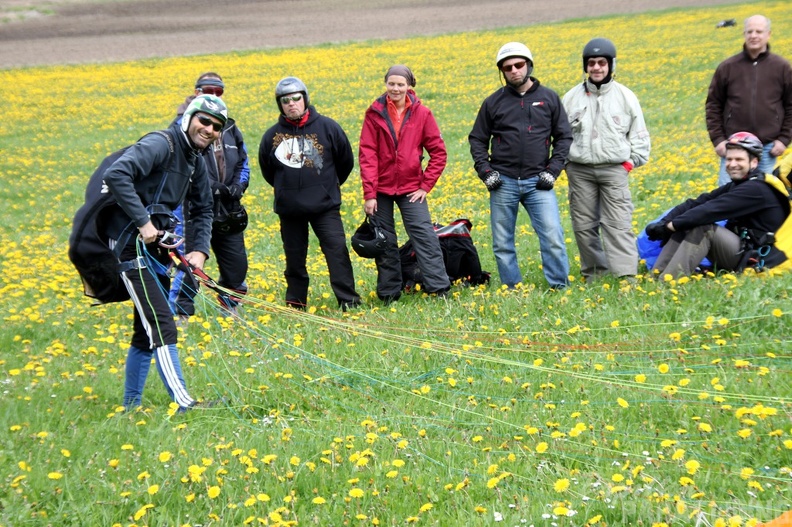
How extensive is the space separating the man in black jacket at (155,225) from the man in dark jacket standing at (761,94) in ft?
15.4

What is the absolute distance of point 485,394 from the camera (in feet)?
16.5

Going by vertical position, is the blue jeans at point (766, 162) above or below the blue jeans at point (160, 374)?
above

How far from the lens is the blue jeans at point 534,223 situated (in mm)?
7188

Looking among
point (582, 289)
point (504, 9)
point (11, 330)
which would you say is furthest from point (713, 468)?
point (504, 9)

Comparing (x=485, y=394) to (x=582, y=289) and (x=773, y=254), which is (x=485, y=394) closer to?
(x=582, y=289)

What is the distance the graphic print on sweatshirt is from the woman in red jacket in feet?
1.28

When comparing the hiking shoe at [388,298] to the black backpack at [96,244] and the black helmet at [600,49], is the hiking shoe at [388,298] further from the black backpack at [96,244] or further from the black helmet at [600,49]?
the black backpack at [96,244]

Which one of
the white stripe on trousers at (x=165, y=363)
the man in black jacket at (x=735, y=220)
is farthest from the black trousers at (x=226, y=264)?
the man in black jacket at (x=735, y=220)

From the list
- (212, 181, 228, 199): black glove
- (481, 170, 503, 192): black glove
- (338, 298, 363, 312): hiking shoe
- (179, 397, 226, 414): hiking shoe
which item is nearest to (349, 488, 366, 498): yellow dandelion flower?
(179, 397, 226, 414): hiking shoe

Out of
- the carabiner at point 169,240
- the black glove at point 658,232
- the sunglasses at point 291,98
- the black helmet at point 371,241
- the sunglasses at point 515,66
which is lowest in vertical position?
the black glove at point 658,232

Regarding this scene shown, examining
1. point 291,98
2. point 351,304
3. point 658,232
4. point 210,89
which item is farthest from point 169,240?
point 658,232

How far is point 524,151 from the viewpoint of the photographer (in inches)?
280

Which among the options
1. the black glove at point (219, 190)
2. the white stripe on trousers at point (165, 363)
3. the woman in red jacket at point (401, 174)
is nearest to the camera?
the white stripe on trousers at point (165, 363)

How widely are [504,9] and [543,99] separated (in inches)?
1680
